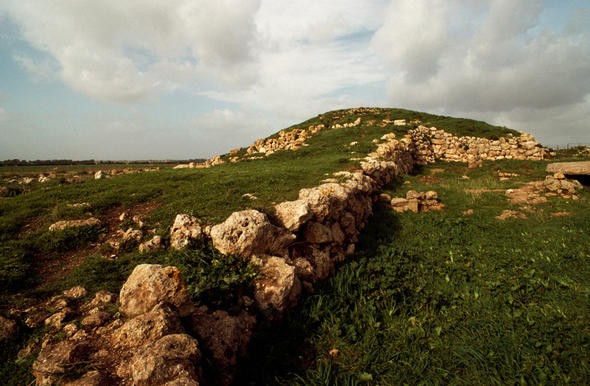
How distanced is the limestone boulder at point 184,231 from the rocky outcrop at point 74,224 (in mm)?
2384

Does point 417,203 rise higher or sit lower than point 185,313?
higher

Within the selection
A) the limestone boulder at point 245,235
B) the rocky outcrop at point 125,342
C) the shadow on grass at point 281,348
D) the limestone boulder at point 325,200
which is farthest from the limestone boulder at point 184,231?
the limestone boulder at point 325,200

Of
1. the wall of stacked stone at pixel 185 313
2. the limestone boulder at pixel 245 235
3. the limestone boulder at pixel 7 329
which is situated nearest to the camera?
the wall of stacked stone at pixel 185 313

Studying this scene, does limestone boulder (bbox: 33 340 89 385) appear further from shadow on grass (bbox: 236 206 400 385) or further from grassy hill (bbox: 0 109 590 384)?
shadow on grass (bbox: 236 206 400 385)

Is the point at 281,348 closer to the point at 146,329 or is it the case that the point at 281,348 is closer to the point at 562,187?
the point at 146,329

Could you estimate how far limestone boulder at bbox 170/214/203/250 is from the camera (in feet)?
21.9

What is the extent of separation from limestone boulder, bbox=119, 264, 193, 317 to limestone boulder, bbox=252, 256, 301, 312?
4.82 ft

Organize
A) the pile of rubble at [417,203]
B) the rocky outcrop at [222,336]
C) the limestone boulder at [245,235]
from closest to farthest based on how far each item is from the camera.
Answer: the rocky outcrop at [222,336] → the limestone boulder at [245,235] → the pile of rubble at [417,203]

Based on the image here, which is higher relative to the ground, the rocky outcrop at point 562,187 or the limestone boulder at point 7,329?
the rocky outcrop at point 562,187

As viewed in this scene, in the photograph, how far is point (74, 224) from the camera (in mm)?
7660

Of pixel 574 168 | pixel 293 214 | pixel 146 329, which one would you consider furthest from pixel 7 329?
pixel 574 168

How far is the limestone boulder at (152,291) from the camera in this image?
4.70m

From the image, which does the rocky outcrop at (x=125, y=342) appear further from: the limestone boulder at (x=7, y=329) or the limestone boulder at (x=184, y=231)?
the limestone boulder at (x=184, y=231)

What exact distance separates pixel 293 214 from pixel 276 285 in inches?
94.7
